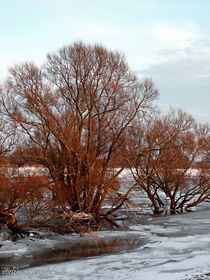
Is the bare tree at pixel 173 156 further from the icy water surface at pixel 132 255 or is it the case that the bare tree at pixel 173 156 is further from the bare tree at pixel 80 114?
the icy water surface at pixel 132 255

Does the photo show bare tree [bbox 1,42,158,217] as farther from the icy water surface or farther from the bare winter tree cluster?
the icy water surface

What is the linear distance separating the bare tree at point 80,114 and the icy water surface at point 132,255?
450 centimetres

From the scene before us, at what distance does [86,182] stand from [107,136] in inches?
136

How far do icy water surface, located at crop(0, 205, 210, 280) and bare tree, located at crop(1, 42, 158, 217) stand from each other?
177 inches

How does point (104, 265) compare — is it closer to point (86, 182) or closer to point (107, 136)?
point (86, 182)

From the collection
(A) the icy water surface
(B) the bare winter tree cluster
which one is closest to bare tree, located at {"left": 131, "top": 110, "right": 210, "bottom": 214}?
(B) the bare winter tree cluster

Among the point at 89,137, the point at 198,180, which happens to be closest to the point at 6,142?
the point at 89,137

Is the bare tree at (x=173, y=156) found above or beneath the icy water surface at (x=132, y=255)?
above

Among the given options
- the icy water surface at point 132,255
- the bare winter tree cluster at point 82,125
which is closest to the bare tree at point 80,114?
the bare winter tree cluster at point 82,125

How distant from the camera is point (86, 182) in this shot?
22.0 m

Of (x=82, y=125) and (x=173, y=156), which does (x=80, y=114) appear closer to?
(x=82, y=125)

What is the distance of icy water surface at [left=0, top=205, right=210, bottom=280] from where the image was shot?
408 inches

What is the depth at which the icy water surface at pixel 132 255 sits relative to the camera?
10367 millimetres

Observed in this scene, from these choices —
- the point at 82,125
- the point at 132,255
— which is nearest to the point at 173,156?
the point at 82,125
